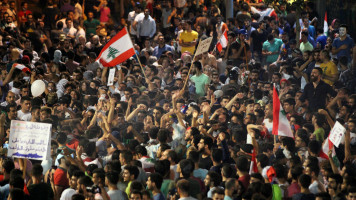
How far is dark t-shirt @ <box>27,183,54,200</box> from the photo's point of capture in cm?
993

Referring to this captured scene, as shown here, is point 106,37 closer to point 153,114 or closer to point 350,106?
point 153,114

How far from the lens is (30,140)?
11.0 m

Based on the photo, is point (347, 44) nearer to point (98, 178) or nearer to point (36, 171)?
point (98, 178)

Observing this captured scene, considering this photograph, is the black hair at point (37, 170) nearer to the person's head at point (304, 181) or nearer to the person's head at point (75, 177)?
the person's head at point (75, 177)

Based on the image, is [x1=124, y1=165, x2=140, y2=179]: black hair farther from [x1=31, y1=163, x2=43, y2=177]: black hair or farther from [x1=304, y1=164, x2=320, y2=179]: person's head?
[x1=304, y1=164, x2=320, y2=179]: person's head

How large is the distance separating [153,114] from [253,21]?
8.17m

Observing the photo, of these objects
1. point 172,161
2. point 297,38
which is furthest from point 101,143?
point 297,38

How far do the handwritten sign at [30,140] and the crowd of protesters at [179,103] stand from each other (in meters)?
0.33

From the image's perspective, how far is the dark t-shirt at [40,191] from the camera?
9930 millimetres

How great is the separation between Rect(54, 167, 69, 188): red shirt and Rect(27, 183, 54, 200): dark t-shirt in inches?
23.5

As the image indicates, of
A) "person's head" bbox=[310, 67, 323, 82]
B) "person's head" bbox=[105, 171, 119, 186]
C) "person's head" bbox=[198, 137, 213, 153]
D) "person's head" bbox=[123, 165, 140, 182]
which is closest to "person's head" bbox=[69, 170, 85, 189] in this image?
"person's head" bbox=[105, 171, 119, 186]

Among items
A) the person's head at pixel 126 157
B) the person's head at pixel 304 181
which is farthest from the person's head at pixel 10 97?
the person's head at pixel 304 181

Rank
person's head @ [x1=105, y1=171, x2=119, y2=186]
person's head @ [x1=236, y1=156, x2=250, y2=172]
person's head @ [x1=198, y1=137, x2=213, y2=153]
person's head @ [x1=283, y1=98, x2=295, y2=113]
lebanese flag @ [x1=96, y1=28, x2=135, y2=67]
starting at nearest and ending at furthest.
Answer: person's head @ [x1=105, y1=171, x2=119, y2=186] < person's head @ [x1=236, y1=156, x2=250, y2=172] < person's head @ [x1=198, y1=137, x2=213, y2=153] < person's head @ [x1=283, y1=98, x2=295, y2=113] < lebanese flag @ [x1=96, y1=28, x2=135, y2=67]

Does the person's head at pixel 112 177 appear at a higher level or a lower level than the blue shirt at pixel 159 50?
higher
